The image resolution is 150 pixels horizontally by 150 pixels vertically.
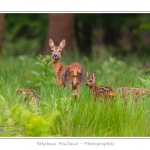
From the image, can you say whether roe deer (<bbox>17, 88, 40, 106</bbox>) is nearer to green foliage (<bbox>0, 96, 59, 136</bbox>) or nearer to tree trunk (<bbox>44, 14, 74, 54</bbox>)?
green foliage (<bbox>0, 96, 59, 136</bbox>)

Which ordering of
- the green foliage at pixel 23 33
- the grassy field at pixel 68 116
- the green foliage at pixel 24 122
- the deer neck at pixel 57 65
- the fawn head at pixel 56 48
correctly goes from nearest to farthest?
1. the green foliage at pixel 24 122
2. the grassy field at pixel 68 116
3. the fawn head at pixel 56 48
4. the deer neck at pixel 57 65
5. the green foliage at pixel 23 33

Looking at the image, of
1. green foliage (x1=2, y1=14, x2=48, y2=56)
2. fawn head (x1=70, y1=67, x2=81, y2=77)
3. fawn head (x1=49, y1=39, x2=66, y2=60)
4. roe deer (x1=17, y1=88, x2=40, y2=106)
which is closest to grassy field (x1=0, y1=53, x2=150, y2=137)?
roe deer (x1=17, y1=88, x2=40, y2=106)

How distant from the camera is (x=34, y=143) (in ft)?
26.1

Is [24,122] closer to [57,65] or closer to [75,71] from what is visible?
[75,71]

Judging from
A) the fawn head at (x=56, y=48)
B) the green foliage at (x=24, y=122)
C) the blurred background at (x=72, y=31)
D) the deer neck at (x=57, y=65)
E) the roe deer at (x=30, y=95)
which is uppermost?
the blurred background at (x=72, y=31)

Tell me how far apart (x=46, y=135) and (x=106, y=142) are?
0.90 metres

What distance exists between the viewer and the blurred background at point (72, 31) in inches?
853

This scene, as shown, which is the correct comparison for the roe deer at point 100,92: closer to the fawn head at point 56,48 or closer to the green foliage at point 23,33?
the fawn head at point 56,48

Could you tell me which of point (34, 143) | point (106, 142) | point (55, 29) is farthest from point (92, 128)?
point (55, 29)

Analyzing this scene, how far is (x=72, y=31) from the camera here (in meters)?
22.7

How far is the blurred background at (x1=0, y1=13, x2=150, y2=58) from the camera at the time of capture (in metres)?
21.7

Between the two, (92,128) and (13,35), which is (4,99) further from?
(13,35)

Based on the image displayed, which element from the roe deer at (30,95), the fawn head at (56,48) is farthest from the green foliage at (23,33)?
the roe deer at (30,95)

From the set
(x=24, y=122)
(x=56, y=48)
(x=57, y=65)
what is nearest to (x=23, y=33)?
(x=57, y=65)
